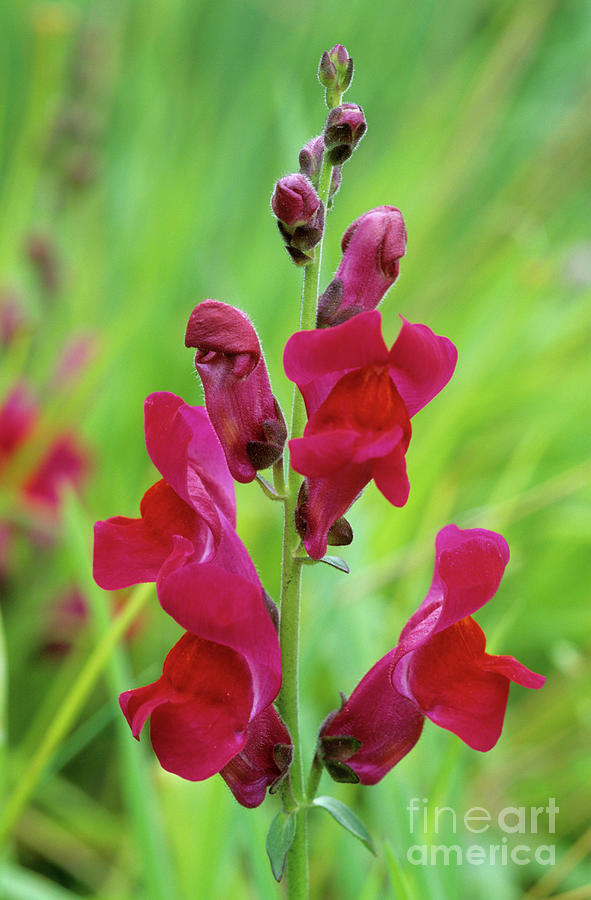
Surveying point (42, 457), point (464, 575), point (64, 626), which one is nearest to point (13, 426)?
point (42, 457)

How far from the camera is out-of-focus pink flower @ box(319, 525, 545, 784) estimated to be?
0.50 m

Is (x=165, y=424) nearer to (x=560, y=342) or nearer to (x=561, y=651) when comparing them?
(x=561, y=651)

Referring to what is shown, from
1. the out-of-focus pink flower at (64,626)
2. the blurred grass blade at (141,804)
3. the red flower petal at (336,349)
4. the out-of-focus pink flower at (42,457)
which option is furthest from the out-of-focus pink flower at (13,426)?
the red flower petal at (336,349)

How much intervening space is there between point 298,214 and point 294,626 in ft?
0.70

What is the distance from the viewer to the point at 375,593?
134 centimetres

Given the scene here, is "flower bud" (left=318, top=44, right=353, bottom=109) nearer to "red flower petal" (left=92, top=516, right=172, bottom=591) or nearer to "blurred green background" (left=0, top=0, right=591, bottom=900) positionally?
"red flower petal" (left=92, top=516, right=172, bottom=591)

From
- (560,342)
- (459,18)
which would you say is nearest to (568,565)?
(560,342)

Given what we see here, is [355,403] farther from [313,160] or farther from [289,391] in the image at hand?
[289,391]

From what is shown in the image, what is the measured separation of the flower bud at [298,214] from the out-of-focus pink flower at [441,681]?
176mm

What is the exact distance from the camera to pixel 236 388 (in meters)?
0.51

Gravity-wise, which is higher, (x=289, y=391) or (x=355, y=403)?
(x=289, y=391)

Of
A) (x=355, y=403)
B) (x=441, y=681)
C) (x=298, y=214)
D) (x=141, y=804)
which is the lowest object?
(x=141, y=804)

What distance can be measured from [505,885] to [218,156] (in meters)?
1.82

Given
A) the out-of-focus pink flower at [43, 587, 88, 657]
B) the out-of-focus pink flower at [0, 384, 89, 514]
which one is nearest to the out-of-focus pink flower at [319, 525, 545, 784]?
the out-of-focus pink flower at [43, 587, 88, 657]
